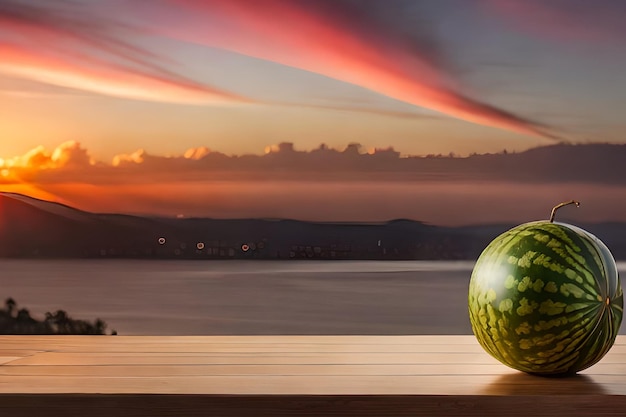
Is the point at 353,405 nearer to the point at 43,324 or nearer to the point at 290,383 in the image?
the point at 290,383

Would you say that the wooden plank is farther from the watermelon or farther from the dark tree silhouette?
the dark tree silhouette

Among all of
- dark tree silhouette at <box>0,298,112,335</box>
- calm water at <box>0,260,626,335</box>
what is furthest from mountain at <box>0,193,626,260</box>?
dark tree silhouette at <box>0,298,112,335</box>

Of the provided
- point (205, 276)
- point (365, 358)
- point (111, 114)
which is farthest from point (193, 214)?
point (365, 358)

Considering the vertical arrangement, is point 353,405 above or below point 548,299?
below

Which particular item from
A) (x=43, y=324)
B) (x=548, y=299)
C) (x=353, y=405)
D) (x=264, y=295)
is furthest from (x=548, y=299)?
(x=43, y=324)

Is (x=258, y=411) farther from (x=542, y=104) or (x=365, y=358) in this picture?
(x=542, y=104)

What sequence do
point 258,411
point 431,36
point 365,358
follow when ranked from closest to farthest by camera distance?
point 258,411 < point 365,358 < point 431,36

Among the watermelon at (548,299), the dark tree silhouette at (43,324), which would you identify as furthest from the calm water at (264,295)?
the watermelon at (548,299)
